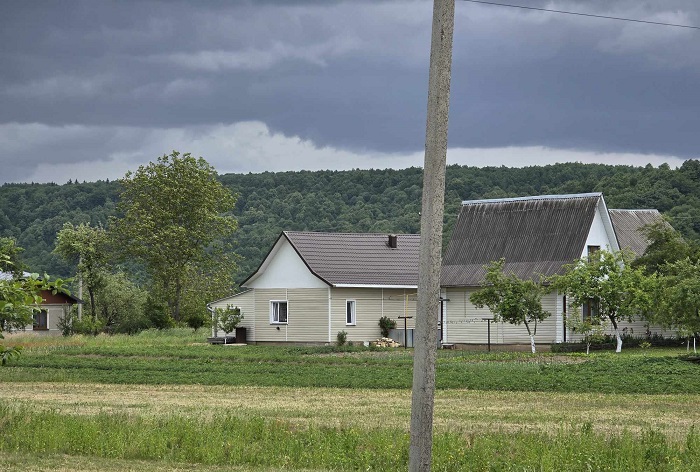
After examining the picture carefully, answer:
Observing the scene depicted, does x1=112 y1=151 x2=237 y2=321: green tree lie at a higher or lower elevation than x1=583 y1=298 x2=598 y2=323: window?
higher

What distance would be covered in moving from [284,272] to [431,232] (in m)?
44.4

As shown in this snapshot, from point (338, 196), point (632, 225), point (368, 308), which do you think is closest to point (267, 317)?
point (368, 308)

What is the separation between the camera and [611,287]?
4247 centimetres

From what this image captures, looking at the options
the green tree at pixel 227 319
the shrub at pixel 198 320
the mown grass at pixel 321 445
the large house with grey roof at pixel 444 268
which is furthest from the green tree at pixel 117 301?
the mown grass at pixel 321 445

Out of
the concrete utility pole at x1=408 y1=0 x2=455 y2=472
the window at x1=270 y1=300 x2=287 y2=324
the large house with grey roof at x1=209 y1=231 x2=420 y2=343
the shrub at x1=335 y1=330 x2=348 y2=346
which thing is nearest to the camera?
the concrete utility pole at x1=408 y1=0 x2=455 y2=472

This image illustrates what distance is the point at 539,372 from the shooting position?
30.5 m

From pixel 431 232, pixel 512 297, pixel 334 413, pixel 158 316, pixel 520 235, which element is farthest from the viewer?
pixel 158 316

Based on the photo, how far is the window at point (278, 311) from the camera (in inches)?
2179

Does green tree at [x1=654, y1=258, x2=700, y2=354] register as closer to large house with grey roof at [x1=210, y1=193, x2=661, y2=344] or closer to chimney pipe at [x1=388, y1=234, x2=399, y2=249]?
large house with grey roof at [x1=210, y1=193, x2=661, y2=344]

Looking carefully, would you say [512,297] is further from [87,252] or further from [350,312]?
[87,252]

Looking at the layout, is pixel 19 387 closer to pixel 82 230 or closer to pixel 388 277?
pixel 388 277

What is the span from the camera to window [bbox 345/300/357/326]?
53.8 meters

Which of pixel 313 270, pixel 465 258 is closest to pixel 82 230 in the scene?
pixel 313 270

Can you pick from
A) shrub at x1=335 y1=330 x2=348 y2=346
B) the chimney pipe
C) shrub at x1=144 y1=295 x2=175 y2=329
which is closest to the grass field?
shrub at x1=335 y1=330 x2=348 y2=346
